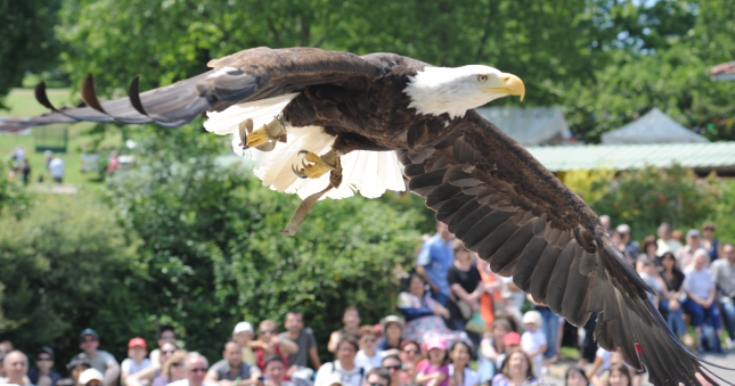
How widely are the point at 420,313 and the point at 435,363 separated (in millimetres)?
1413

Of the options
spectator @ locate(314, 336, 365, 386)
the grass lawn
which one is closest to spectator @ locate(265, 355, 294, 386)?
spectator @ locate(314, 336, 365, 386)

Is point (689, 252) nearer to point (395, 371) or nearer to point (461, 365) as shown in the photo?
point (461, 365)

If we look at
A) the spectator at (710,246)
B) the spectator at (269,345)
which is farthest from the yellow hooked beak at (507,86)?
the spectator at (710,246)

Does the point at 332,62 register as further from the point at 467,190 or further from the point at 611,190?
the point at 611,190

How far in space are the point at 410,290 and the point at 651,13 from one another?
26.7 m

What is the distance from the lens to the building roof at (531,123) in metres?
20.3

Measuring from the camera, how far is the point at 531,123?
2062cm

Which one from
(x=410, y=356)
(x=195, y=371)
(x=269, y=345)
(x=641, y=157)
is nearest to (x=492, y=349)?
(x=410, y=356)

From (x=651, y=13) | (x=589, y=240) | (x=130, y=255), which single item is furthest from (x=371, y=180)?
(x=651, y=13)

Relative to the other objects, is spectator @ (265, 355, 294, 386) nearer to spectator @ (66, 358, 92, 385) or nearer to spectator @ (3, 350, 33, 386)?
spectator @ (66, 358, 92, 385)

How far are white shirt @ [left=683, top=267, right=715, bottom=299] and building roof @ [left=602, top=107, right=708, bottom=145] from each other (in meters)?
10.7

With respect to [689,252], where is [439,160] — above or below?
above

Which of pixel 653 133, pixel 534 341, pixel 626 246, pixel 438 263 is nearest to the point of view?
pixel 534 341

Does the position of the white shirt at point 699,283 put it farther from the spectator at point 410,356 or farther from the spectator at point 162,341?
the spectator at point 162,341
